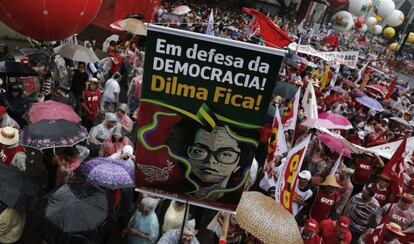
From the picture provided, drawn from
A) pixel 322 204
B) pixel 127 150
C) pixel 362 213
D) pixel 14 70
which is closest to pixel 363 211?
pixel 362 213

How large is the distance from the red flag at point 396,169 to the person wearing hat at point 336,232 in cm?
162

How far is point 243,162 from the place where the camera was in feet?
9.59

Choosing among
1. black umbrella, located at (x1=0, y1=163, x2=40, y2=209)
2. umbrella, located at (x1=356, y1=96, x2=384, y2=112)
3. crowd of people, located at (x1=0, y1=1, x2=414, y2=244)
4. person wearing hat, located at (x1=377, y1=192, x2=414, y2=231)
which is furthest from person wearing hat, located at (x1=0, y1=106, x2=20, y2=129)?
umbrella, located at (x1=356, y1=96, x2=384, y2=112)

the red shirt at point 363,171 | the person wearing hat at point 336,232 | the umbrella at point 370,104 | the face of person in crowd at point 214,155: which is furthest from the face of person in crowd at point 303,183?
the umbrella at point 370,104

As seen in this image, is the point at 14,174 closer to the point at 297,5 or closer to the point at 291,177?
the point at 291,177

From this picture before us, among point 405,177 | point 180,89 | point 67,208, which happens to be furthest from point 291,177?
point 405,177

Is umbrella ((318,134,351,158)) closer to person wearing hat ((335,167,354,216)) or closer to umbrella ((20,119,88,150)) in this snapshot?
person wearing hat ((335,167,354,216))

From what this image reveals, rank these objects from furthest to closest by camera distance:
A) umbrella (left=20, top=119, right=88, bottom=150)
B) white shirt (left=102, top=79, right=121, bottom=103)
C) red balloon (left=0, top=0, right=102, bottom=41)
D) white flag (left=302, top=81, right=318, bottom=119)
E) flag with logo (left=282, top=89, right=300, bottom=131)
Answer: white shirt (left=102, top=79, right=121, bottom=103) < white flag (left=302, top=81, right=318, bottom=119) < flag with logo (left=282, top=89, right=300, bottom=131) < red balloon (left=0, top=0, right=102, bottom=41) < umbrella (left=20, top=119, right=88, bottom=150)

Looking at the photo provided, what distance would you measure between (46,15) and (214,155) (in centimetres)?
397

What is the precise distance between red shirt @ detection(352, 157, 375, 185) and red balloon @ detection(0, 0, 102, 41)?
568 centimetres

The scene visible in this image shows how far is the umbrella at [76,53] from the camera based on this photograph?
8.03m

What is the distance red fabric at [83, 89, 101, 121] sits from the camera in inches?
280

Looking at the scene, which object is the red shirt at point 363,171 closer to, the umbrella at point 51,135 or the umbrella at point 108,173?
the umbrella at point 108,173

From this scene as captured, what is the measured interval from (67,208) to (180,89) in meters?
2.00
